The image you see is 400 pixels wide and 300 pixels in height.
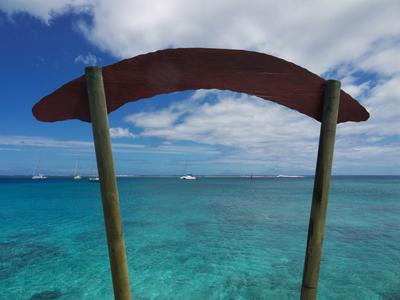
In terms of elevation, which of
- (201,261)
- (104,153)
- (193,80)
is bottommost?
(201,261)

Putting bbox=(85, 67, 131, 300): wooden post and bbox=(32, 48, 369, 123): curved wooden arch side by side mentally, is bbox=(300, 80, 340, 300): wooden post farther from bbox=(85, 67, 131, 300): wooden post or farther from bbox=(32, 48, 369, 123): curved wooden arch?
bbox=(85, 67, 131, 300): wooden post

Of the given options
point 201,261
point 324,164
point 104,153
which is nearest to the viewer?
point 104,153

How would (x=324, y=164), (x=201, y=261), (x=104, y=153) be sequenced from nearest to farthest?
(x=104, y=153)
(x=324, y=164)
(x=201, y=261)

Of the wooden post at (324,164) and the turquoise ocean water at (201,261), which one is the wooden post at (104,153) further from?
the turquoise ocean water at (201,261)

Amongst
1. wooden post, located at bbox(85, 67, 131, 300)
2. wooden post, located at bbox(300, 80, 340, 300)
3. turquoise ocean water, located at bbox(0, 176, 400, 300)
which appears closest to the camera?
wooden post, located at bbox(85, 67, 131, 300)

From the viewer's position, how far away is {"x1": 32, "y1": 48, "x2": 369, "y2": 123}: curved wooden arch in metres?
2.19

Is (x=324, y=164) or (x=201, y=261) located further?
(x=201, y=261)

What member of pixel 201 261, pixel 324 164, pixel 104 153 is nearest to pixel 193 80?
pixel 104 153

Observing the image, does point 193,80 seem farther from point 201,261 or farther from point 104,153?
point 201,261

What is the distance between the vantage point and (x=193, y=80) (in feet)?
7.40

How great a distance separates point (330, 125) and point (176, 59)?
145 cm

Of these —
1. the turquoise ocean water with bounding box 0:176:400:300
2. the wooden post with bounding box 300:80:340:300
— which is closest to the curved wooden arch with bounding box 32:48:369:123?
the wooden post with bounding box 300:80:340:300

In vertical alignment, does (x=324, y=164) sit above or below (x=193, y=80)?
below

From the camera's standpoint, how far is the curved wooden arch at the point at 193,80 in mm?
2187
